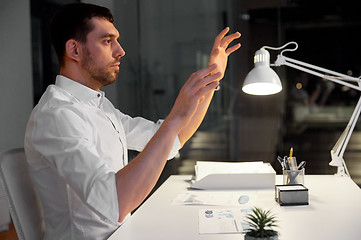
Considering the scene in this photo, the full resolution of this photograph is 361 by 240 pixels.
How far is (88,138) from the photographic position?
4.82 feet

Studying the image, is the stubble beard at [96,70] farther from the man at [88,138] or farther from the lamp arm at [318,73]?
the lamp arm at [318,73]

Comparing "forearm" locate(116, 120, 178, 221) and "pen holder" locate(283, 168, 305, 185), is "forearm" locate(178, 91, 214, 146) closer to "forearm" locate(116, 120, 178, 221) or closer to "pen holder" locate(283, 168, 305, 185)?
"pen holder" locate(283, 168, 305, 185)

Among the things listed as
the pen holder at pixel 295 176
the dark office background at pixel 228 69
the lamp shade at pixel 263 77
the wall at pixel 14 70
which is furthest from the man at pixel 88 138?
the wall at pixel 14 70

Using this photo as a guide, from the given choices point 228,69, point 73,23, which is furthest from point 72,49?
point 228,69

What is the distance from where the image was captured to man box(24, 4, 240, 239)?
132cm

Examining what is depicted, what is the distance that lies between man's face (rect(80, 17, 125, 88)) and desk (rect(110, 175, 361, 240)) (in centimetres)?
57

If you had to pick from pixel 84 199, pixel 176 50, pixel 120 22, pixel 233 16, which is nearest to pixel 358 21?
pixel 233 16

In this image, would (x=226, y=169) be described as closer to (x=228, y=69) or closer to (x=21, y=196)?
(x=21, y=196)

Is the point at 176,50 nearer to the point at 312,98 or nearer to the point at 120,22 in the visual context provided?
the point at 120,22

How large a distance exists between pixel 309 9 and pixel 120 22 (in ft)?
5.80

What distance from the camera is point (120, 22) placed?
4.02m

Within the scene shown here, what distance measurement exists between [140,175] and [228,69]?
8.81ft

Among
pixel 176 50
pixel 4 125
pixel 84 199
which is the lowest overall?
pixel 84 199

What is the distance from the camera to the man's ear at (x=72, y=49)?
65.0 inches
